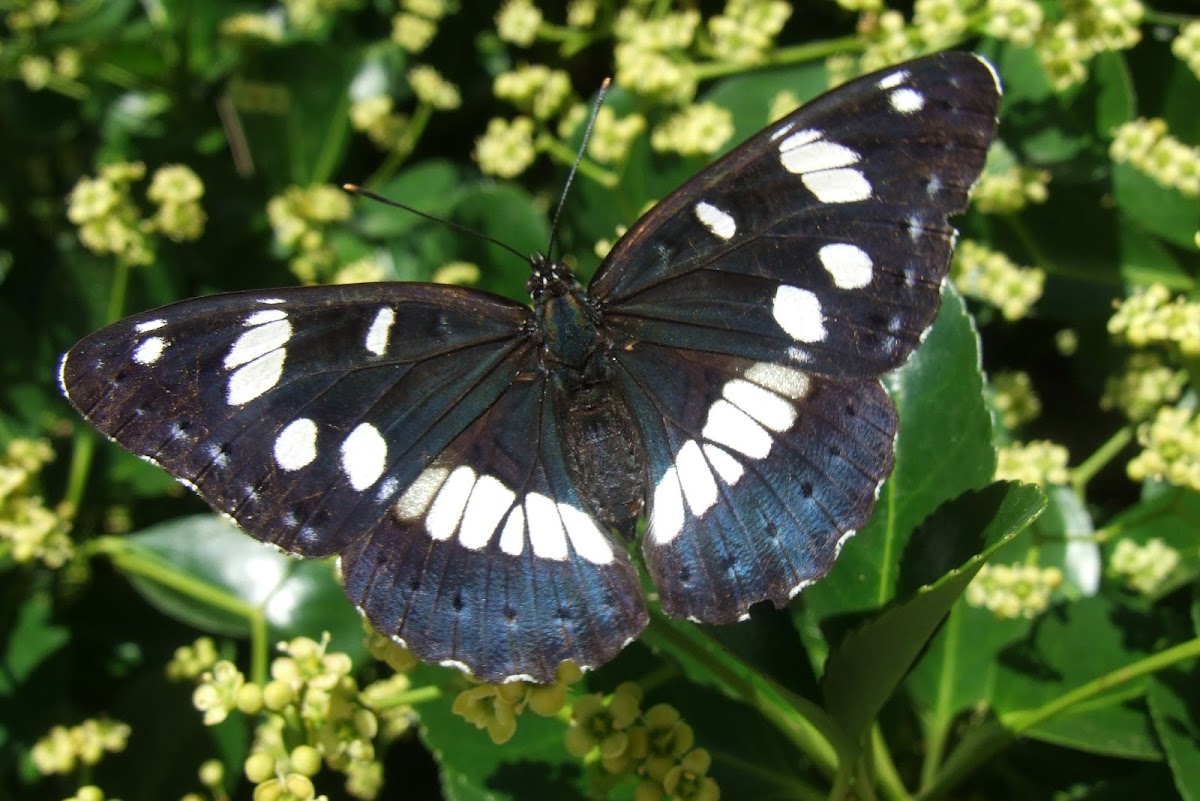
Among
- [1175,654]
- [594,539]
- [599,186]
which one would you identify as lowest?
[1175,654]

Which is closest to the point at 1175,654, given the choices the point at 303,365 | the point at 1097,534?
the point at 1097,534

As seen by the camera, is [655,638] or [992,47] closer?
[655,638]

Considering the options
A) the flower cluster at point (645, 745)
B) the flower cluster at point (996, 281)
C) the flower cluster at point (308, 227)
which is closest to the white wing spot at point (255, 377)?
the flower cluster at point (645, 745)

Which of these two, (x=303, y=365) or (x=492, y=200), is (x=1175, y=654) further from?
(x=492, y=200)

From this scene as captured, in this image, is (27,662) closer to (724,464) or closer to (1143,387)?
(724,464)

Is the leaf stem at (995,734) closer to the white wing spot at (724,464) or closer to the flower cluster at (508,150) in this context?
the white wing spot at (724,464)

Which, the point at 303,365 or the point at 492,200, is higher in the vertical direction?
the point at 492,200

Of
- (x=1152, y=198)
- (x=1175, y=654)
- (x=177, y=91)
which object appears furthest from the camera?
(x=177, y=91)

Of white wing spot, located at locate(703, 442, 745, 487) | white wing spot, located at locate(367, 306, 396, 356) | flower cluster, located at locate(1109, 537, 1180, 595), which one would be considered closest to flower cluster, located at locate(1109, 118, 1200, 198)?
flower cluster, located at locate(1109, 537, 1180, 595)
